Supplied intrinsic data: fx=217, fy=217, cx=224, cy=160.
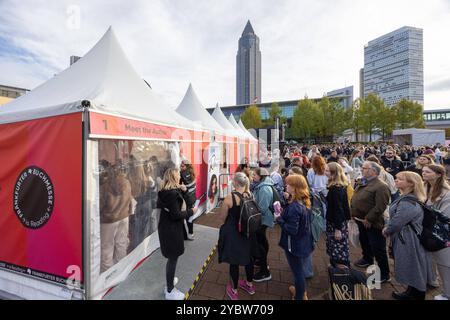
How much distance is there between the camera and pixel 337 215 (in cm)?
325

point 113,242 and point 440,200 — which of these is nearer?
point 440,200

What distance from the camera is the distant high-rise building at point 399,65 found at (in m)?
87.9

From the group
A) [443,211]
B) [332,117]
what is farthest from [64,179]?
[332,117]

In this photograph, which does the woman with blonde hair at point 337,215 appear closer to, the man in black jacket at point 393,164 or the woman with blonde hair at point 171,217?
the woman with blonde hair at point 171,217

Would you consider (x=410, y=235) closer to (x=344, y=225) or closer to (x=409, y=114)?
(x=344, y=225)

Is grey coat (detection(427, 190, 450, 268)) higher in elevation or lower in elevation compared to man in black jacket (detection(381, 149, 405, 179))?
lower

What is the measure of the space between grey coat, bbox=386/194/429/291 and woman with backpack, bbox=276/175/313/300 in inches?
43.0

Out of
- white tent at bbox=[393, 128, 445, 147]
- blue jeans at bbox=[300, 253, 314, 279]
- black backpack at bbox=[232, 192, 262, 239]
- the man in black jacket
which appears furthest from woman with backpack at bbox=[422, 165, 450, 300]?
white tent at bbox=[393, 128, 445, 147]

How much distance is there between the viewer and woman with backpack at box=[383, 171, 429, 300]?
267 cm

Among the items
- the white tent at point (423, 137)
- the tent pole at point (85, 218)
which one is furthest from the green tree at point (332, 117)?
the tent pole at point (85, 218)

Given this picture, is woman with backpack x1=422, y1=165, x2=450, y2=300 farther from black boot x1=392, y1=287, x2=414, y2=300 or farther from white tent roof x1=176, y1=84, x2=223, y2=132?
white tent roof x1=176, y1=84, x2=223, y2=132

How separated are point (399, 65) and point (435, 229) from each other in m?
119

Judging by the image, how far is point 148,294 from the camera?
10.1ft
